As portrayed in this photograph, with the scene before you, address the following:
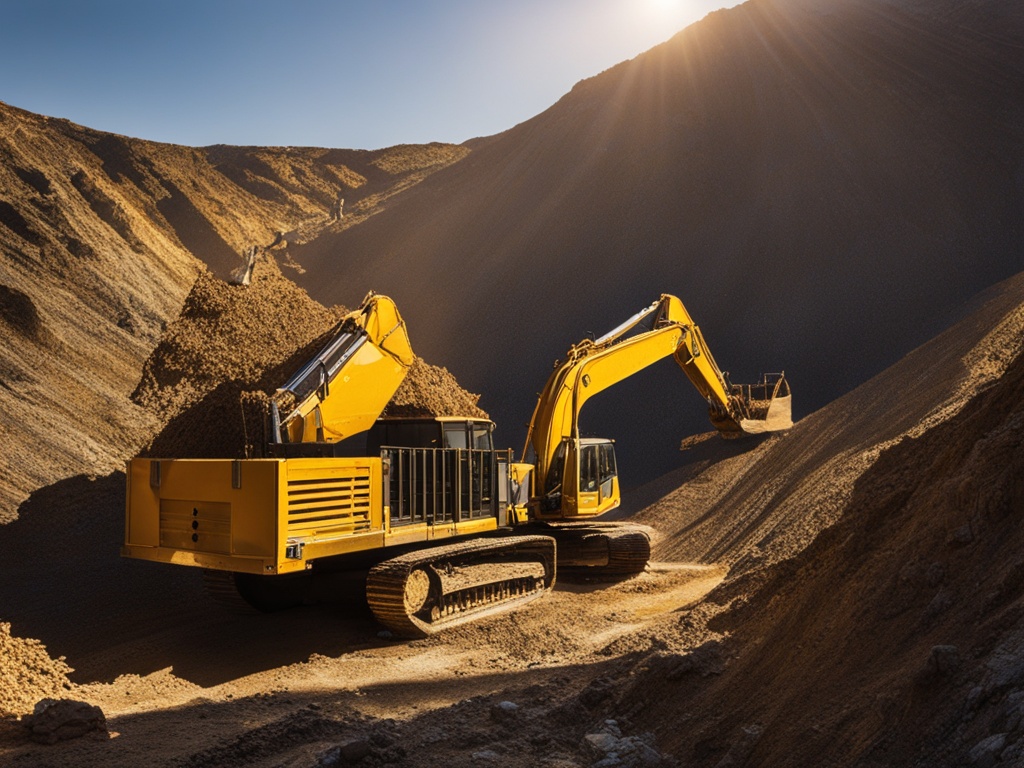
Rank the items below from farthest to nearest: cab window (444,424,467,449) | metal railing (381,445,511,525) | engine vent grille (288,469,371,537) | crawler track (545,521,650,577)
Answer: crawler track (545,521,650,577) < cab window (444,424,467,449) < metal railing (381,445,511,525) < engine vent grille (288,469,371,537)

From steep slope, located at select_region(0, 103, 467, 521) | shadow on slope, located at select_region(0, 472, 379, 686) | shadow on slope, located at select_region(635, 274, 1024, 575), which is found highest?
steep slope, located at select_region(0, 103, 467, 521)

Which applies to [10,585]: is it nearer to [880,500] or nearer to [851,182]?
[880,500]

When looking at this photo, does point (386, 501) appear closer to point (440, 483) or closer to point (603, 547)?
point (440, 483)

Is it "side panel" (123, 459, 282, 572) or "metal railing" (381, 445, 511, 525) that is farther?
"metal railing" (381, 445, 511, 525)

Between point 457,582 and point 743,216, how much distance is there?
26003 millimetres

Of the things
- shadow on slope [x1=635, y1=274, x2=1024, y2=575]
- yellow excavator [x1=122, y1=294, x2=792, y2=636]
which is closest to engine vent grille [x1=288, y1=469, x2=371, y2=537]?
yellow excavator [x1=122, y1=294, x2=792, y2=636]

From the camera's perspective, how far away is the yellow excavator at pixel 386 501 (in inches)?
306

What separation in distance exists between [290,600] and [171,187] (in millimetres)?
36813

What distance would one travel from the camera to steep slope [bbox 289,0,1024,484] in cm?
2748

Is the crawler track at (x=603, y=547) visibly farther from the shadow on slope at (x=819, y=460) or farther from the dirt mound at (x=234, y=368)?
the dirt mound at (x=234, y=368)

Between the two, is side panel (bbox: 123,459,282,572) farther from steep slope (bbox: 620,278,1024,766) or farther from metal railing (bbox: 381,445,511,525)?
steep slope (bbox: 620,278,1024,766)

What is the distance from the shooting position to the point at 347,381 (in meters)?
9.59

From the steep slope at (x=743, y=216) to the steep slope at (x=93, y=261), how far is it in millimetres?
6032

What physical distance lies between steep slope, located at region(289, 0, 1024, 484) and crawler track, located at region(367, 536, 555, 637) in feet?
40.2
